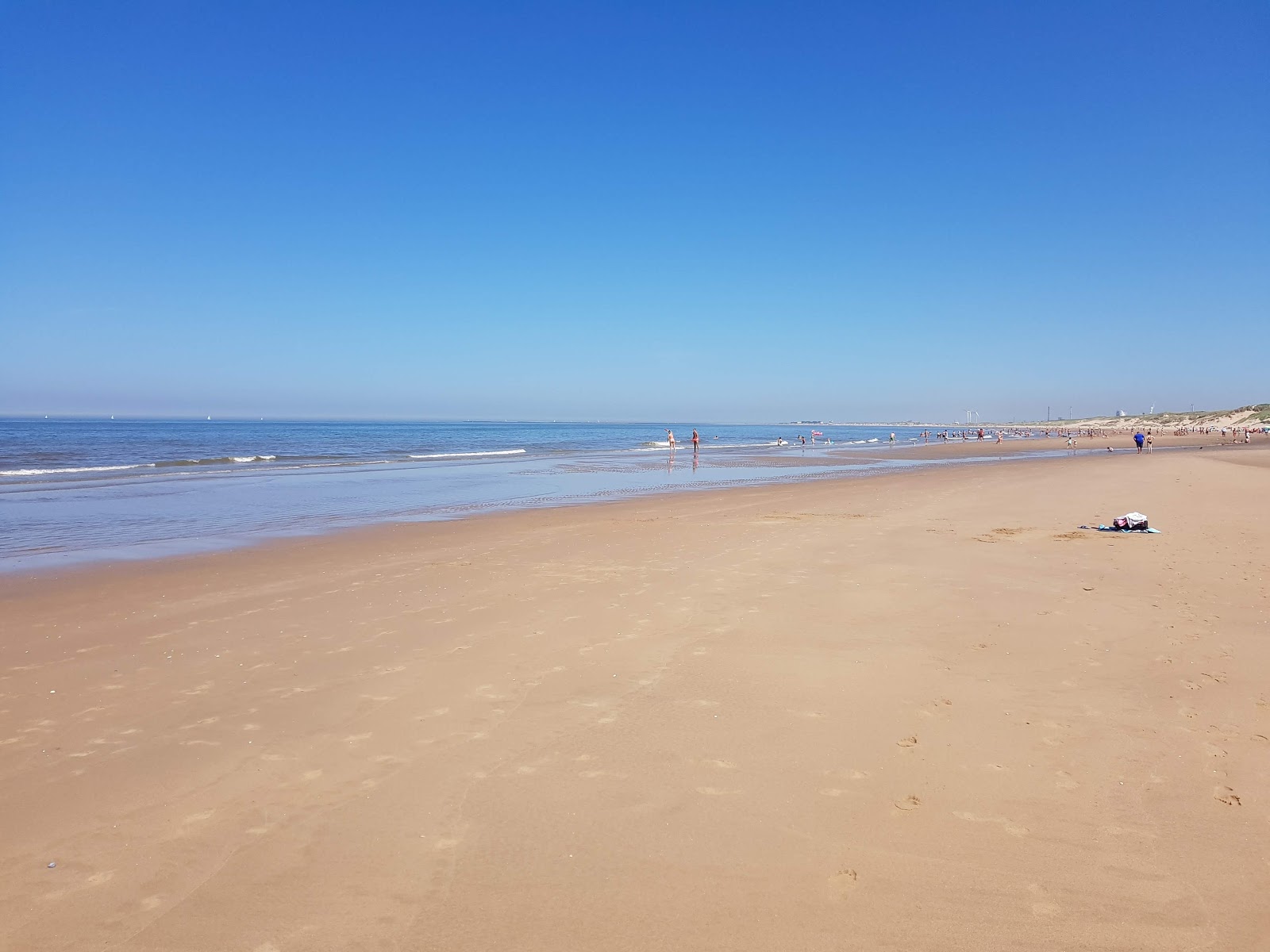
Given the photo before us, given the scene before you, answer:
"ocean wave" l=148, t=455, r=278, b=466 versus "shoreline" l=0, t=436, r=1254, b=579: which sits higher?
"ocean wave" l=148, t=455, r=278, b=466

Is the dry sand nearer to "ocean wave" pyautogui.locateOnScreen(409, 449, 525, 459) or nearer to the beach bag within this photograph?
the beach bag

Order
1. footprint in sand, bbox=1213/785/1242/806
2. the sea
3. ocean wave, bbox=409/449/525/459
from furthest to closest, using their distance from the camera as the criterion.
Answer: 1. ocean wave, bbox=409/449/525/459
2. the sea
3. footprint in sand, bbox=1213/785/1242/806

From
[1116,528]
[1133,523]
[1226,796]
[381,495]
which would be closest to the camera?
[1226,796]

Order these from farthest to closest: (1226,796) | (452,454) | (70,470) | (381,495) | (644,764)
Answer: (452,454)
(70,470)
(381,495)
(644,764)
(1226,796)

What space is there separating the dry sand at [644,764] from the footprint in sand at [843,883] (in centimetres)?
2

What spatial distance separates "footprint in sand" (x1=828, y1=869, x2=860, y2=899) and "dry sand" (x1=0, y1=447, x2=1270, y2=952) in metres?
0.02

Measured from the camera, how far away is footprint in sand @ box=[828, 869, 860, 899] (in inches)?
131

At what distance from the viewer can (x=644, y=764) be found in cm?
460

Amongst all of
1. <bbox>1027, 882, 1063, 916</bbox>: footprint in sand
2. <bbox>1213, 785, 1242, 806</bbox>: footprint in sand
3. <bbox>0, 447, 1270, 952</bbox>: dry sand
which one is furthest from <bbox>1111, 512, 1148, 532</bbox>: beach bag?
<bbox>1027, 882, 1063, 916</bbox>: footprint in sand

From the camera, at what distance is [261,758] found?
475 centimetres

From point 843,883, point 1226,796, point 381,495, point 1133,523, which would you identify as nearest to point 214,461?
point 381,495

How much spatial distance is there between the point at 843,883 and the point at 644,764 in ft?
5.02

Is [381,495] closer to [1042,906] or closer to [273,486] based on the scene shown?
[273,486]

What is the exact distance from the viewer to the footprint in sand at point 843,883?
334 cm
